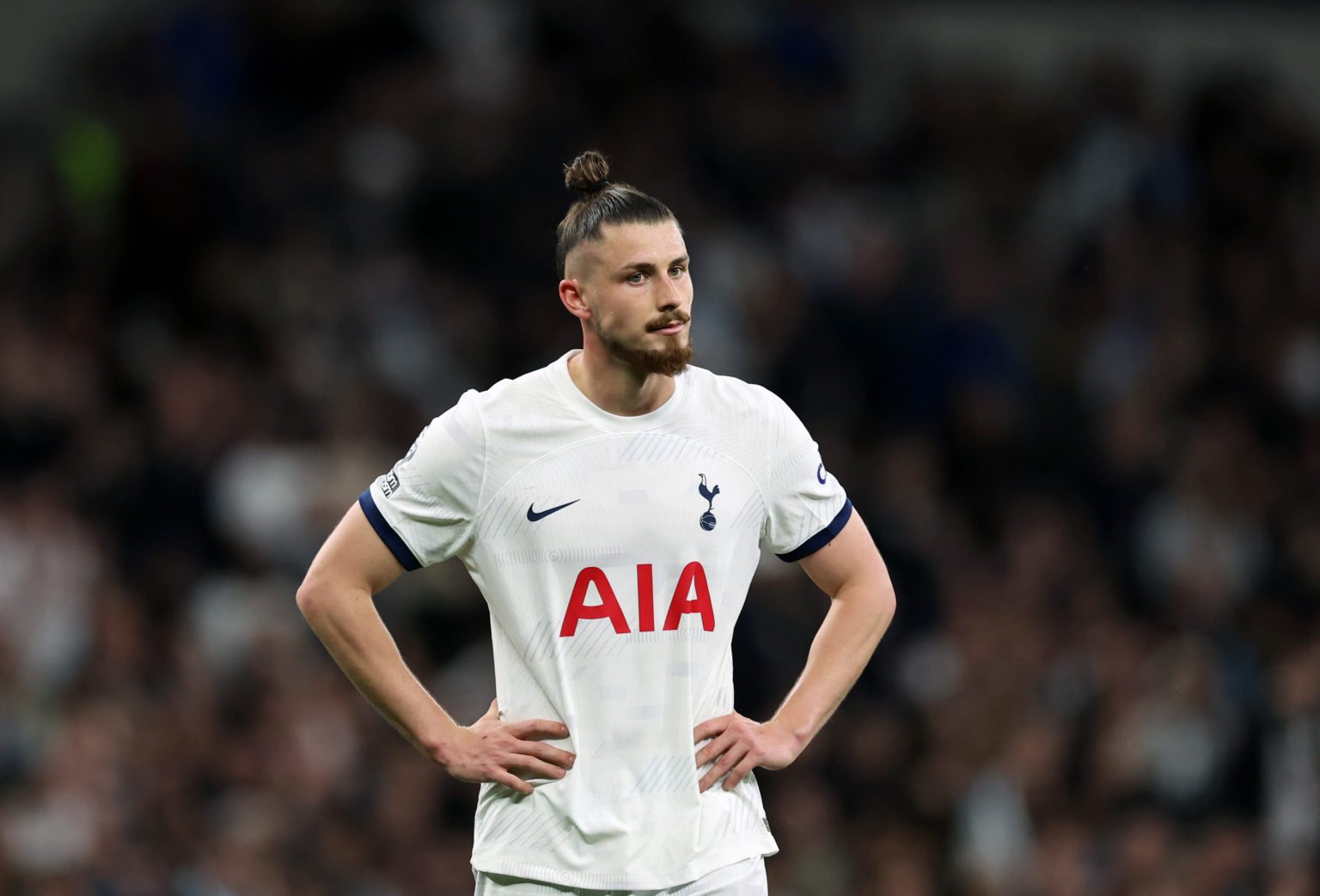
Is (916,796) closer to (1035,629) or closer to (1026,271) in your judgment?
(1035,629)

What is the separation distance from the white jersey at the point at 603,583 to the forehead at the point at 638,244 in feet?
1.12

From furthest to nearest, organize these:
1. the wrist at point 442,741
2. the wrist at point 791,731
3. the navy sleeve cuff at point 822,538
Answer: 1. the navy sleeve cuff at point 822,538
2. the wrist at point 791,731
3. the wrist at point 442,741

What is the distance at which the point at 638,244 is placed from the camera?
466 centimetres

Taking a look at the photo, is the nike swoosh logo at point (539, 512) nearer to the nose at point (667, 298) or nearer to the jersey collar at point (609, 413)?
the jersey collar at point (609, 413)

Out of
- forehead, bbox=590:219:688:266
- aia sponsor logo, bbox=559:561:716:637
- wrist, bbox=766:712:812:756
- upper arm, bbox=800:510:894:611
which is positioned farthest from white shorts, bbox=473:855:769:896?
forehead, bbox=590:219:688:266

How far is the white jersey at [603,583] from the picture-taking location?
4.61m

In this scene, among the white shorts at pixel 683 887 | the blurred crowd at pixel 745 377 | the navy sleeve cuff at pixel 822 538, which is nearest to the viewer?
the white shorts at pixel 683 887

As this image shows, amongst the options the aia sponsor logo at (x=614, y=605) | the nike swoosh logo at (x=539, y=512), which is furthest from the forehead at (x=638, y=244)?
the aia sponsor logo at (x=614, y=605)

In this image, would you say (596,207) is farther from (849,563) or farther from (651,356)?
(849,563)

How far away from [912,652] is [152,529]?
3.81 meters

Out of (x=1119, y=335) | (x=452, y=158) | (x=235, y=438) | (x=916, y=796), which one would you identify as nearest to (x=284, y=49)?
(x=452, y=158)

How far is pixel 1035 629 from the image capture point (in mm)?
10055

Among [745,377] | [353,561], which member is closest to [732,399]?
[353,561]

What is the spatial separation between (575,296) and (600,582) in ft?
2.26
